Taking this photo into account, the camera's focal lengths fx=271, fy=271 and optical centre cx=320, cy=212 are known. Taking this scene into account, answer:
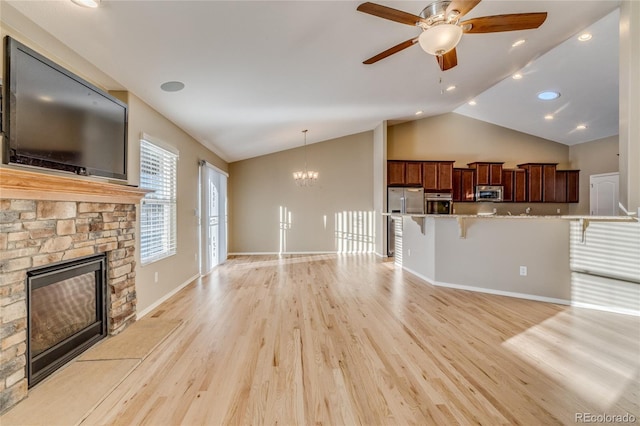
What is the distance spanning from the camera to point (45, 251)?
1969 millimetres

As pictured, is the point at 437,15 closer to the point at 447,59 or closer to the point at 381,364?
the point at 447,59

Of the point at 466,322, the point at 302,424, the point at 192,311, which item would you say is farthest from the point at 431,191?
the point at 302,424

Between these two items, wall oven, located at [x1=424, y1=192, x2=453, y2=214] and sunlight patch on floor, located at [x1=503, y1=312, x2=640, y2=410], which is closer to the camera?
sunlight patch on floor, located at [x1=503, y1=312, x2=640, y2=410]

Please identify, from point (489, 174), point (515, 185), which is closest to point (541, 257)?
point (489, 174)

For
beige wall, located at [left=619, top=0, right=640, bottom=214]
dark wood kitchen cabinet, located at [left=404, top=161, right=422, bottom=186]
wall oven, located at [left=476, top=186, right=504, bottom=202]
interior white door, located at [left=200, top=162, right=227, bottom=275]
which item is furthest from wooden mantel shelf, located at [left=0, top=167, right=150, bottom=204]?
wall oven, located at [left=476, top=186, right=504, bottom=202]

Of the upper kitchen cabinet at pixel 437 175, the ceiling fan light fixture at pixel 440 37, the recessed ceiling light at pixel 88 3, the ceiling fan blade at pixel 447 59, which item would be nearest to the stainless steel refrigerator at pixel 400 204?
the upper kitchen cabinet at pixel 437 175

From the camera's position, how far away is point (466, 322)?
2900mm

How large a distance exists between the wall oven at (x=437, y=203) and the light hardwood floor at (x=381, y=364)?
11.8ft

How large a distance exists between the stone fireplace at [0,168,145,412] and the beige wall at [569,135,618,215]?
31.9ft

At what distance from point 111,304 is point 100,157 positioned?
54.5 inches

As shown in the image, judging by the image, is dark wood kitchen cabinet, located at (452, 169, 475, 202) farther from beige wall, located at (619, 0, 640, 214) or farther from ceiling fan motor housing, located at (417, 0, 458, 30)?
ceiling fan motor housing, located at (417, 0, 458, 30)

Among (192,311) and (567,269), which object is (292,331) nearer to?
(192,311)

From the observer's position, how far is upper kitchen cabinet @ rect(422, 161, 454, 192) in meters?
7.04

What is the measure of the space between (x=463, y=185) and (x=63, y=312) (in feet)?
25.9
